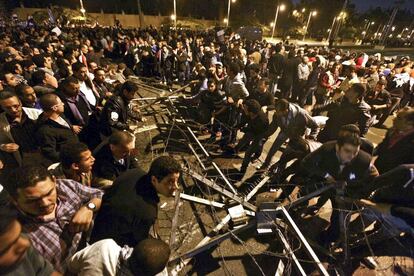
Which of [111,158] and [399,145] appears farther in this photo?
[399,145]

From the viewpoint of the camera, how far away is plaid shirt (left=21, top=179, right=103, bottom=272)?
2098 mm

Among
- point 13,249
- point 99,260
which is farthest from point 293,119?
point 13,249

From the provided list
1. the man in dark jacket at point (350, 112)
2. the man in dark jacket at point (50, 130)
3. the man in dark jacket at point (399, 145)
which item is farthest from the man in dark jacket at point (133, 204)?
the man in dark jacket at point (350, 112)

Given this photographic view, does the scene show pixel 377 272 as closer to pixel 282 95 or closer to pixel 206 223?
pixel 206 223

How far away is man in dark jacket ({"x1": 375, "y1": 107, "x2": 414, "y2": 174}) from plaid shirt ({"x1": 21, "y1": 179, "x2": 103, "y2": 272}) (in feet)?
14.9

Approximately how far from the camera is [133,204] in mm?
2344

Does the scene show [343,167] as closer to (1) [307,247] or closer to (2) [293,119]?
(1) [307,247]

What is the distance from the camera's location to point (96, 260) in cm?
196

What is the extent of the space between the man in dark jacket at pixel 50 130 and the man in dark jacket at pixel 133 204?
1.61m

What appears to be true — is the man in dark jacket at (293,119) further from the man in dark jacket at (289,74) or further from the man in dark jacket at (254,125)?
the man in dark jacket at (289,74)

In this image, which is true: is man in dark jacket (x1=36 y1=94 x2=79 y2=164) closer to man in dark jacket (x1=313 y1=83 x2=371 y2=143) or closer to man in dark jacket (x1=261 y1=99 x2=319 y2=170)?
man in dark jacket (x1=261 y1=99 x2=319 y2=170)

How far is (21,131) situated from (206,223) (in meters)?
3.54

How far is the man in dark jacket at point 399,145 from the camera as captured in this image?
3598 mm

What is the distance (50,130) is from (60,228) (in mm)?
1863
